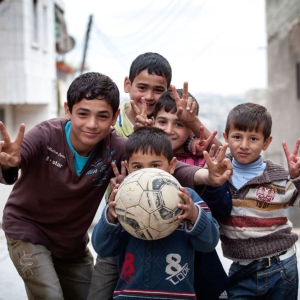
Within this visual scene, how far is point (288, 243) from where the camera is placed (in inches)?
123

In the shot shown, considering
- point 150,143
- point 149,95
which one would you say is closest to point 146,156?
point 150,143

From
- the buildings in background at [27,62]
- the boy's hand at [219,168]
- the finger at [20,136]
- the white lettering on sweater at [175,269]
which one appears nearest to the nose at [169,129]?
the boy's hand at [219,168]

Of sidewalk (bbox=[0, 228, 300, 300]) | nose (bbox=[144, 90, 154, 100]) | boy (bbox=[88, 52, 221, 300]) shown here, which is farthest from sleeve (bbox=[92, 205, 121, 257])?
sidewalk (bbox=[0, 228, 300, 300])

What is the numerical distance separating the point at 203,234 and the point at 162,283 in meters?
0.38

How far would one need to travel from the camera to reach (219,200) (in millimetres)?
3023

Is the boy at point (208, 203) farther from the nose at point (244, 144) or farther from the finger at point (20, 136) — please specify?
the finger at point (20, 136)

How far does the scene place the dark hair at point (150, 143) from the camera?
2822mm

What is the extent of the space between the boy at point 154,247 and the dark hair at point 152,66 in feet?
2.99

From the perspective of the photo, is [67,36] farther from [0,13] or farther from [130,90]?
[130,90]

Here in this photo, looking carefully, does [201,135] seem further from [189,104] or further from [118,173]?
[118,173]

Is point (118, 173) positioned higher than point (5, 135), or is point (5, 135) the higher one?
point (5, 135)

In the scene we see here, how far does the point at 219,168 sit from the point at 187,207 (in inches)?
13.0

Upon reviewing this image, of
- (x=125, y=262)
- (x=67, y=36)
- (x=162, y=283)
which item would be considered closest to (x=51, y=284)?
(x=125, y=262)

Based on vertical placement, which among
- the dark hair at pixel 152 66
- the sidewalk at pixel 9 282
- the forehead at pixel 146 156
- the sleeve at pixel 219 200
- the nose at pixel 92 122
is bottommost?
the sidewalk at pixel 9 282
